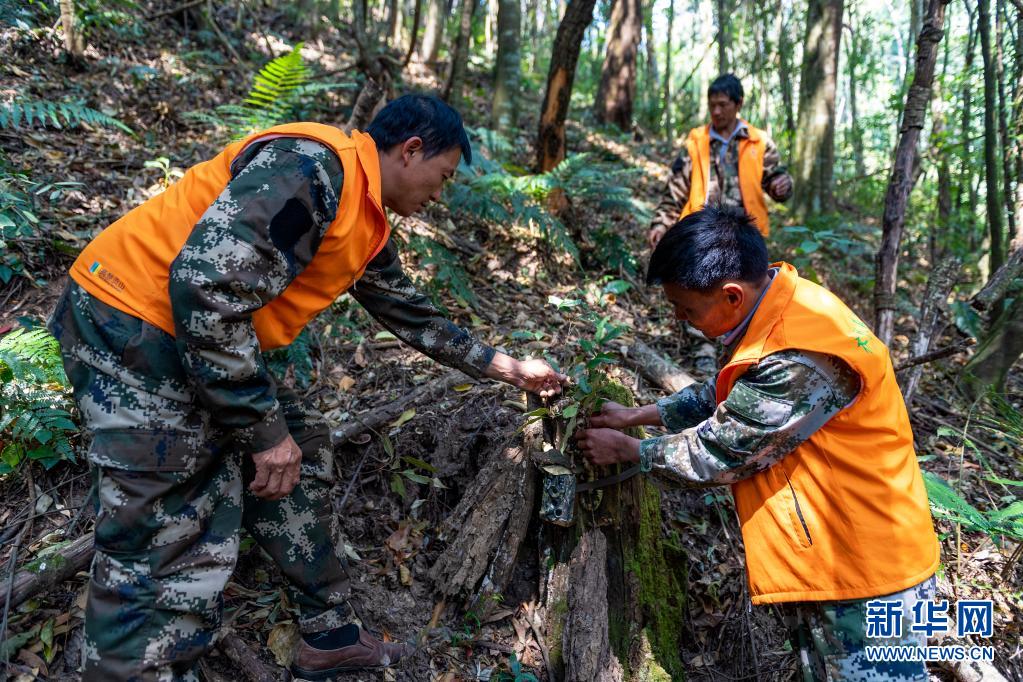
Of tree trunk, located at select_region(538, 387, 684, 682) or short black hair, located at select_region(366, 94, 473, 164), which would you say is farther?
tree trunk, located at select_region(538, 387, 684, 682)

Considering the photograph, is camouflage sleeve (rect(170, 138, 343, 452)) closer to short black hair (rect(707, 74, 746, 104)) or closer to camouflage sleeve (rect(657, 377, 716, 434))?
camouflage sleeve (rect(657, 377, 716, 434))

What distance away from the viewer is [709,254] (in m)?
2.27

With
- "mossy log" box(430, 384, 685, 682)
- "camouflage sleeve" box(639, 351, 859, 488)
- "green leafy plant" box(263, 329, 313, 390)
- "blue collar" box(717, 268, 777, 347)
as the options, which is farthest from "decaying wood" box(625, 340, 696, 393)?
"green leafy plant" box(263, 329, 313, 390)

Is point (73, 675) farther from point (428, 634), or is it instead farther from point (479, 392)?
point (479, 392)

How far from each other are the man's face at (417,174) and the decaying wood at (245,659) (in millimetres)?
1868

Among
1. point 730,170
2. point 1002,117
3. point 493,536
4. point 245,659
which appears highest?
point 1002,117

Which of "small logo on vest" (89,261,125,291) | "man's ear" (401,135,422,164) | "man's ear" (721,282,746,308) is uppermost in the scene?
"man's ear" (401,135,422,164)

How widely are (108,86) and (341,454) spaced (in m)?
5.07

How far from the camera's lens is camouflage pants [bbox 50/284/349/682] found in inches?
81.4

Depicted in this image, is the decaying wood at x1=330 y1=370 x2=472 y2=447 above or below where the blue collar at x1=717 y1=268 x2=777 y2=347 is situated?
below

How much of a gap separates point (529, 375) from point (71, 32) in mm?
6260

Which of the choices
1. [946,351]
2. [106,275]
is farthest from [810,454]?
[106,275]

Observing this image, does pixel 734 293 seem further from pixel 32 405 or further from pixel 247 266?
pixel 32 405

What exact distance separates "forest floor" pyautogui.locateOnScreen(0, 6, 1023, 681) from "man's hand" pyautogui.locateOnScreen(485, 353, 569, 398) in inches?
19.5
